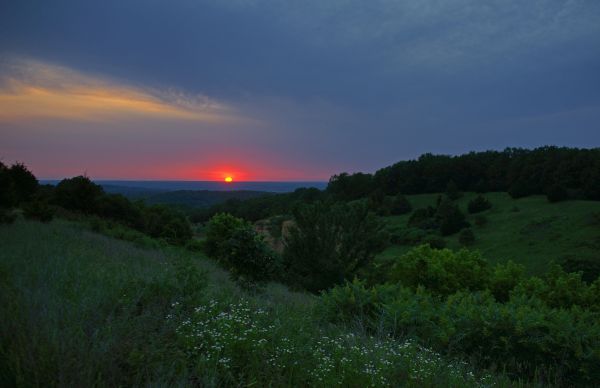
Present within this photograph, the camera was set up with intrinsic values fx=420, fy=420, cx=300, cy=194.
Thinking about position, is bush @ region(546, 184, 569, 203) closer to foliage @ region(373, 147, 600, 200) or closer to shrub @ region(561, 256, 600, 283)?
foliage @ region(373, 147, 600, 200)

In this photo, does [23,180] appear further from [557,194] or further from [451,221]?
[557,194]

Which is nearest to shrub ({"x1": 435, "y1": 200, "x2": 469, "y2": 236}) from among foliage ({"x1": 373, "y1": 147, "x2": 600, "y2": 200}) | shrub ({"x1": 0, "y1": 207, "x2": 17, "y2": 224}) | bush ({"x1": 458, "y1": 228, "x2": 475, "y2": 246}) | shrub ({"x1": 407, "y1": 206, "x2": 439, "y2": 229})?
shrub ({"x1": 407, "y1": 206, "x2": 439, "y2": 229})

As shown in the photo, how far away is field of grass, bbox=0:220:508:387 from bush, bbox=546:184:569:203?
6135 centimetres

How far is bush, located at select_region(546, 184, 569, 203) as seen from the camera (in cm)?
5656

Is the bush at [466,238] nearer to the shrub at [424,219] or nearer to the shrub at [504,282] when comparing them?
the shrub at [424,219]

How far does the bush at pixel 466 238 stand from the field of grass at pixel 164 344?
45.3 meters

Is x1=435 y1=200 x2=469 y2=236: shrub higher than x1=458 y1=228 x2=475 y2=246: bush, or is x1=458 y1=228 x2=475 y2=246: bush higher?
x1=435 y1=200 x2=469 y2=236: shrub

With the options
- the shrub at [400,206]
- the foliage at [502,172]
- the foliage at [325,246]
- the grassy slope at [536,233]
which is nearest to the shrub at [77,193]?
the foliage at [325,246]

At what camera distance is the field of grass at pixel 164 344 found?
3051 millimetres

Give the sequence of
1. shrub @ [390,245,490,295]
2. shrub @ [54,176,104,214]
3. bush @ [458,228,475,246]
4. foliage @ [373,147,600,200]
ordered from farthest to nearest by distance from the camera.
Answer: foliage @ [373,147,600,200], bush @ [458,228,475,246], shrub @ [54,176,104,214], shrub @ [390,245,490,295]

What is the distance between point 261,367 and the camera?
11.8 feet

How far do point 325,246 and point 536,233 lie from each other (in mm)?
34806

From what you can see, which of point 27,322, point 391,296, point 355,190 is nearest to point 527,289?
point 391,296

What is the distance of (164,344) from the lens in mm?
3771
